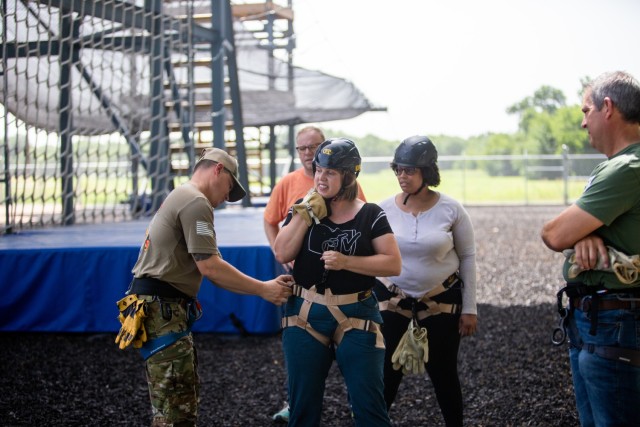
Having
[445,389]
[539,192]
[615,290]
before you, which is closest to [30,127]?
[445,389]

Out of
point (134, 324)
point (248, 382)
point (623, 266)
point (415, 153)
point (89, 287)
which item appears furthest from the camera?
point (89, 287)

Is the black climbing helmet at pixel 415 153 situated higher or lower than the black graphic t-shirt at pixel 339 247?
higher

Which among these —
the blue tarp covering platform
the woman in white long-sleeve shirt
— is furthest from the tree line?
the woman in white long-sleeve shirt

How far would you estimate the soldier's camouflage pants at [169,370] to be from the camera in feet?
11.1

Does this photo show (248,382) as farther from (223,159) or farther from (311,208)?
(311,208)

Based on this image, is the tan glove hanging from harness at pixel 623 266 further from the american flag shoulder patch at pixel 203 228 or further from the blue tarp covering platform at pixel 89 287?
the blue tarp covering platform at pixel 89 287

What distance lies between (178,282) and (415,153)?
4.57ft

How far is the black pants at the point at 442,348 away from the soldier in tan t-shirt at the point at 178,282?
0.79m

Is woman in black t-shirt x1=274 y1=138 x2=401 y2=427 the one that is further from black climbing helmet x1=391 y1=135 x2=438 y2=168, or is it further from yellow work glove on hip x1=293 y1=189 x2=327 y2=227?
black climbing helmet x1=391 y1=135 x2=438 y2=168

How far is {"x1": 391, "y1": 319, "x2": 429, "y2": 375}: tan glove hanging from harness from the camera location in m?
3.68

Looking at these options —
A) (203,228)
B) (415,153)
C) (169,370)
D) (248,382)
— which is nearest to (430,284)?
(415,153)

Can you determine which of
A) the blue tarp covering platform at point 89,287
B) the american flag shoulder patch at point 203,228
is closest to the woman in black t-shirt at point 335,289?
the american flag shoulder patch at point 203,228

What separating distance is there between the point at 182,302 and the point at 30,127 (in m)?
6.34

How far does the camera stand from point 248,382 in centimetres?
561
